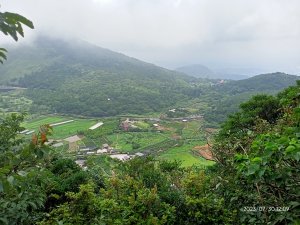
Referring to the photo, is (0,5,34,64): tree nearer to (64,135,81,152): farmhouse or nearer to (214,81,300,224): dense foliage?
(214,81,300,224): dense foliage

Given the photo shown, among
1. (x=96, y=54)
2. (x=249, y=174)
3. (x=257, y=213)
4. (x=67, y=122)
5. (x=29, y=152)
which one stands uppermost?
(x=96, y=54)

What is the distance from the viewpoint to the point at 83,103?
286ft

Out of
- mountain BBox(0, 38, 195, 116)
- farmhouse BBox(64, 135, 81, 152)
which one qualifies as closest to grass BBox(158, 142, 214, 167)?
farmhouse BBox(64, 135, 81, 152)

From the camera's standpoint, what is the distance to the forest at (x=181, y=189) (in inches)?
97.3

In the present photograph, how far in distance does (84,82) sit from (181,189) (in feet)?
371

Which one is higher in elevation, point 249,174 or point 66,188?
point 249,174

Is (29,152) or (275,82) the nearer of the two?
(29,152)

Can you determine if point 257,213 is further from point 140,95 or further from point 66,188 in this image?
point 140,95

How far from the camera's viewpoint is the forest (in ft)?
8.11

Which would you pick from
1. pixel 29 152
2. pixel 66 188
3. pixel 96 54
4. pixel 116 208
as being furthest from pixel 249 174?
pixel 96 54

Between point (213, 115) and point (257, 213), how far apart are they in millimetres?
68369

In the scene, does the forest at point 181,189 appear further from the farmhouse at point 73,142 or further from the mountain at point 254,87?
the mountain at point 254,87

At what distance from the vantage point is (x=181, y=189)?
6.28m

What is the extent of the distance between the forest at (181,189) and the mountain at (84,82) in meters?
76.4
